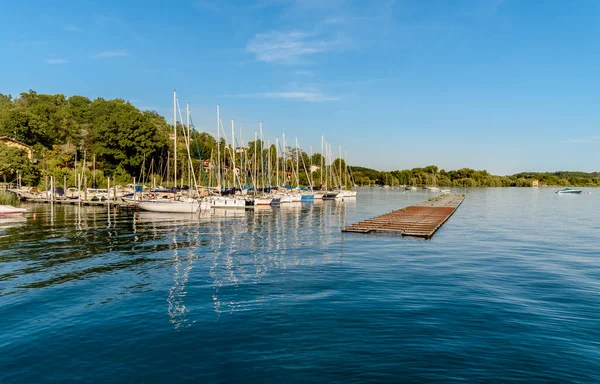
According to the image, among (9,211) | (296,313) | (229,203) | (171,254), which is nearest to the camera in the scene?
(296,313)

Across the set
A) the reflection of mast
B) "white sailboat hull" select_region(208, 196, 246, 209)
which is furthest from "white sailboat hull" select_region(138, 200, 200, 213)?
the reflection of mast

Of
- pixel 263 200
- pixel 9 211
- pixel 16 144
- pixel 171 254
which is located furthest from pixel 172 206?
pixel 16 144

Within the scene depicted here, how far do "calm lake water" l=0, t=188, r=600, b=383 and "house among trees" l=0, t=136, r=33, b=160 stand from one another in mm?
82702

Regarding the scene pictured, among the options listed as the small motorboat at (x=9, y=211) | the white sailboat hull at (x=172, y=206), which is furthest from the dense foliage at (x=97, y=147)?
the small motorboat at (x=9, y=211)

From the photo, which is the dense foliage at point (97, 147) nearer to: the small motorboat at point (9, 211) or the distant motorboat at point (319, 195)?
the distant motorboat at point (319, 195)

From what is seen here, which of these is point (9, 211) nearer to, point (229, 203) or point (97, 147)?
point (229, 203)

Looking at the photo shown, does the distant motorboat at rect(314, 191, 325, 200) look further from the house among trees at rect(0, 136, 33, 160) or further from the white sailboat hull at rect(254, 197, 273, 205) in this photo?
the house among trees at rect(0, 136, 33, 160)

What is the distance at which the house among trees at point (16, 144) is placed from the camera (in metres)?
97.8

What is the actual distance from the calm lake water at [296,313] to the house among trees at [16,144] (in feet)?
271

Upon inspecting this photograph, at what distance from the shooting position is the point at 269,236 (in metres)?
37.9

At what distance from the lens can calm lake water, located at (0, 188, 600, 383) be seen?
11.1 meters

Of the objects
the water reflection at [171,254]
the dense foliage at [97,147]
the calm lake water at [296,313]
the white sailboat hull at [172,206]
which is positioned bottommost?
the calm lake water at [296,313]

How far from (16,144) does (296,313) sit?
110m

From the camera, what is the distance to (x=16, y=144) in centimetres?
10088
